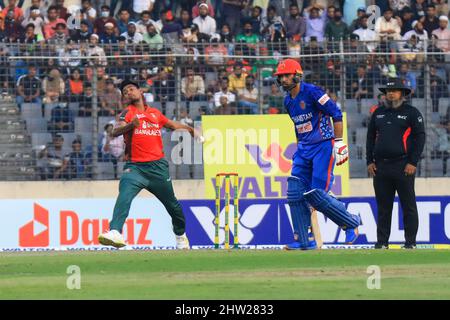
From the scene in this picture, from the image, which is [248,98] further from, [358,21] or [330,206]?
[330,206]

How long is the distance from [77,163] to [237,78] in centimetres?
291

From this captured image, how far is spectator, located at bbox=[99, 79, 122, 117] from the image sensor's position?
21.0 metres

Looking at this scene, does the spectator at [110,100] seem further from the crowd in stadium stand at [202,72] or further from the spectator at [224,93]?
the spectator at [224,93]

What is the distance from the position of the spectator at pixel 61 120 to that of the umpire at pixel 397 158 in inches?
242

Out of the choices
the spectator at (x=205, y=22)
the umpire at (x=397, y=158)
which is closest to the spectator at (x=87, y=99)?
the spectator at (x=205, y=22)

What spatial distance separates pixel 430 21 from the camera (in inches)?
990

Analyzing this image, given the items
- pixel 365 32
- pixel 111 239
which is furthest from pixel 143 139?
pixel 365 32

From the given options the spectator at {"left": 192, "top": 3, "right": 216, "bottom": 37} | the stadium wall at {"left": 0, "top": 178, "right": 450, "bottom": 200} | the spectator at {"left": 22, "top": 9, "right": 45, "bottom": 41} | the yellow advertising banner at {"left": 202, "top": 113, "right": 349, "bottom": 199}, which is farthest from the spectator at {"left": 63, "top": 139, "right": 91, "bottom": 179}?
the spectator at {"left": 192, "top": 3, "right": 216, "bottom": 37}

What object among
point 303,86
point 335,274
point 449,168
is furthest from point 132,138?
point 449,168

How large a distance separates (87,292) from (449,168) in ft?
38.5

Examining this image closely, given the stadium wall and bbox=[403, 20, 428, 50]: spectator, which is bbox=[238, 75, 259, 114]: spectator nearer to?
the stadium wall

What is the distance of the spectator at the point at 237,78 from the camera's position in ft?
68.4

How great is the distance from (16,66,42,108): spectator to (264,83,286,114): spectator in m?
3.63

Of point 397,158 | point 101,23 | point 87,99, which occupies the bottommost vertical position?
point 397,158
